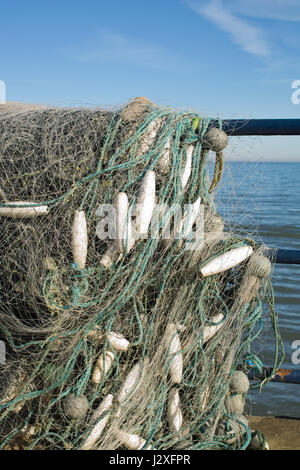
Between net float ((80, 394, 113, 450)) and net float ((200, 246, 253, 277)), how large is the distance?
57cm

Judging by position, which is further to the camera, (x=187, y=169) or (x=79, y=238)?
(x=187, y=169)

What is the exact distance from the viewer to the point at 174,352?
1.88 m

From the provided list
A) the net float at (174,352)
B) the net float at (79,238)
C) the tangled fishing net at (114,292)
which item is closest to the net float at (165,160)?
the tangled fishing net at (114,292)

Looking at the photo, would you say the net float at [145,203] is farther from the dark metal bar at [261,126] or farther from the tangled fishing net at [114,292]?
the dark metal bar at [261,126]

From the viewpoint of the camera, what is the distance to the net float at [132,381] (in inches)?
71.1

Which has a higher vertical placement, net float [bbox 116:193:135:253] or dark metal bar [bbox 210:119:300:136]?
dark metal bar [bbox 210:119:300:136]

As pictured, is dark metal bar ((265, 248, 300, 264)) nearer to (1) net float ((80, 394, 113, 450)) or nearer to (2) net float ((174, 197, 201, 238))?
(2) net float ((174, 197, 201, 238))

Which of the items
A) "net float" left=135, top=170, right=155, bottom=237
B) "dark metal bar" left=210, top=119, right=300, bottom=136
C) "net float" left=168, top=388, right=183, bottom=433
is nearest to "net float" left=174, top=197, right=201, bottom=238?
"net float" left=135, top=170, right=155, bottom=237

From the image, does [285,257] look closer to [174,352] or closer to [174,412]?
[174,352]

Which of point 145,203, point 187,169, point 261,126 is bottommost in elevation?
point 145,203

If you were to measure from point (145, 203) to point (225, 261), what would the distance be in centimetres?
39

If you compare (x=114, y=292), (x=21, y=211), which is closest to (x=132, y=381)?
(x=114, y=292)

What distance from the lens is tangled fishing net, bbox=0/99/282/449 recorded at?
1752 mm

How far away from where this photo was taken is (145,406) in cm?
185
